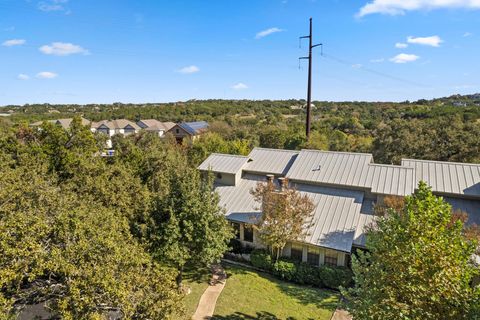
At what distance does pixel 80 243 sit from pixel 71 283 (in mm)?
1375

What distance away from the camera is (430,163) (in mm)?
25766

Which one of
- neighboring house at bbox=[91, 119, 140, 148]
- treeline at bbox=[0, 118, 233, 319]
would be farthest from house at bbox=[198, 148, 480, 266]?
neighboring house at bbox=[91, 119, 140, 148]

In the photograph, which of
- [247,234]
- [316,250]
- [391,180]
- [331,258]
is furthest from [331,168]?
[247,234]

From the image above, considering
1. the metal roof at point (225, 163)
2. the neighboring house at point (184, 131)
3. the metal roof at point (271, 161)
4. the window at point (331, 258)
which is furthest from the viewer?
the neighboring house at point (184, 131)

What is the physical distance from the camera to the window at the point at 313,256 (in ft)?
71.4

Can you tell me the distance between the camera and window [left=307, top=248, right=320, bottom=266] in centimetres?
2176

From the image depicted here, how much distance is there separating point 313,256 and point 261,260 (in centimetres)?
395

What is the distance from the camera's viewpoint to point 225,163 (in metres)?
30.1

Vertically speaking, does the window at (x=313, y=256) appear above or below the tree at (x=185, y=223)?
below

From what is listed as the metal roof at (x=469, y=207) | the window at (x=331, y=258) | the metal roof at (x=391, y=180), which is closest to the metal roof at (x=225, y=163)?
the window at (x=331, y=258)

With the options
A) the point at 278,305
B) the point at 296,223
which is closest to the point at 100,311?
the point at 278,305

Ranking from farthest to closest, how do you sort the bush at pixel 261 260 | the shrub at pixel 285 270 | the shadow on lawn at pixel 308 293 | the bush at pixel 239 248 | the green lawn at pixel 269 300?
the bush at pixel 239 248 < the bush at pixel 261 260 < the shrub at pixel 285 270 < the shadow on lawn at pixel 308 293 < the green lawn at pixel 269 300

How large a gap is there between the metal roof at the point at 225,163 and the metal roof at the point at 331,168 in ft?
17.1

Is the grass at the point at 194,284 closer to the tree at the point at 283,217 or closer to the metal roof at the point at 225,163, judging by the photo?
the tree at the point at 283,217
